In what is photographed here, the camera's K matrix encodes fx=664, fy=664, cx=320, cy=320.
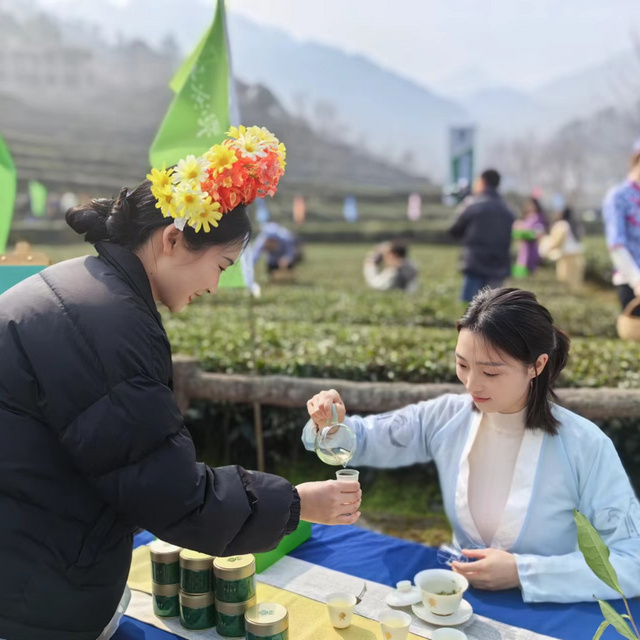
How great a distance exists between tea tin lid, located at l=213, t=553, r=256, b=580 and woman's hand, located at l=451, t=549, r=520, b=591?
66 centimetres

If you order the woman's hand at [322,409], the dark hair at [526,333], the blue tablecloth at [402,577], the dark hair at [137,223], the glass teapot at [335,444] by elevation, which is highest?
the dark hair at [137,223]

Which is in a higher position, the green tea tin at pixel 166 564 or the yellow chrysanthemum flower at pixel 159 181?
the yellow chrysanthemum flower at pixel 159 181

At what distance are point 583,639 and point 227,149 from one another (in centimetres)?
163

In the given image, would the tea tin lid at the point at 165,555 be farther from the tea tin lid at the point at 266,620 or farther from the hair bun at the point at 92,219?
the hair bun at the point at 92,219

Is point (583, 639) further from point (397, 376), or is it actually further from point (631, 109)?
point (631, 109)

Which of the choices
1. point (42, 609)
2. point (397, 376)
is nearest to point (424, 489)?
point (397, 376)

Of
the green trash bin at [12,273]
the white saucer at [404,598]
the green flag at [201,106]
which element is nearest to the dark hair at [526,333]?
the white saucer at [404,598]

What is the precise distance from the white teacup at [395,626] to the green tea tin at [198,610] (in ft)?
1.59

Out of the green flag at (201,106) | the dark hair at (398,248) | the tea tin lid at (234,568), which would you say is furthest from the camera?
the dark hair at (398,248)

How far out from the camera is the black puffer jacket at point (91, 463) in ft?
4.42

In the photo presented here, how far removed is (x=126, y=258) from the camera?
5.07ft

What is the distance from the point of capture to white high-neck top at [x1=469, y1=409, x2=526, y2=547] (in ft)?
7.18

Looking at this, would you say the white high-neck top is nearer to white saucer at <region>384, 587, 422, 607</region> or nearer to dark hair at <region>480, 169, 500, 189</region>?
white saucer at <region>384, 587, 422, 607</region>

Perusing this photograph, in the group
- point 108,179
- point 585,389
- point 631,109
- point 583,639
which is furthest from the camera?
point 631,109
